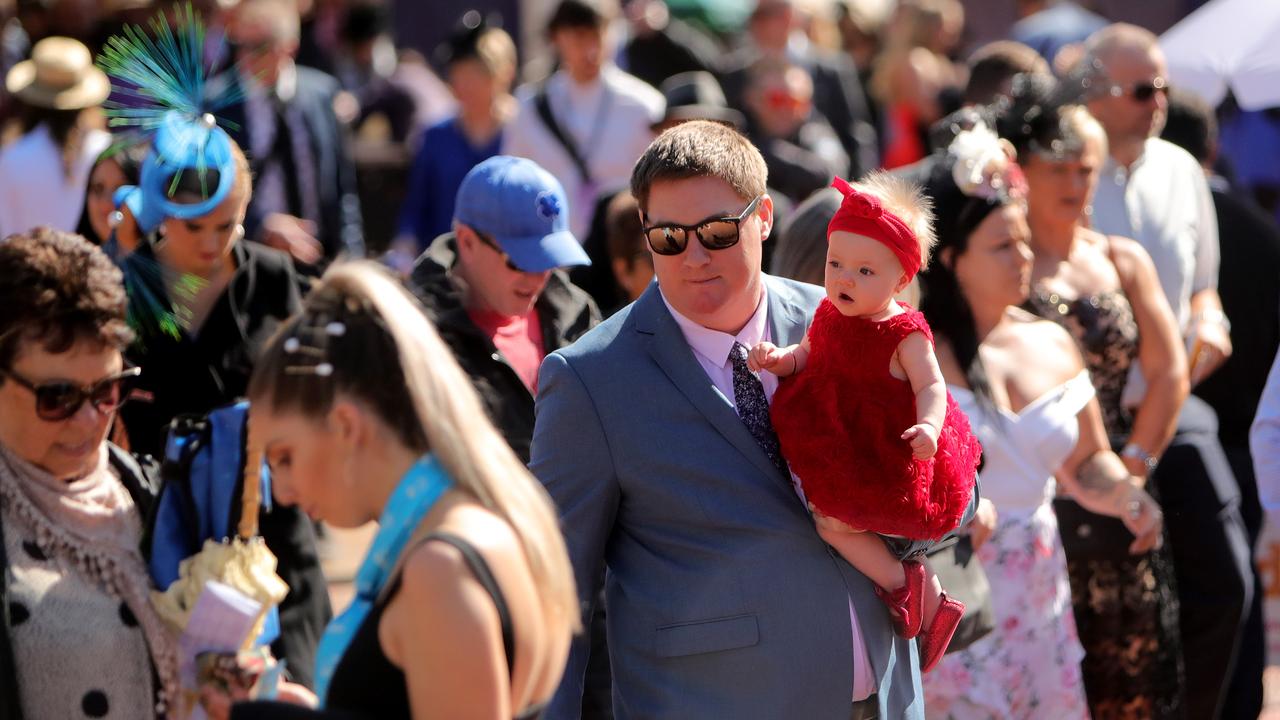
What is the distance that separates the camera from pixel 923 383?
3.50m

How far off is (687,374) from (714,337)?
0.11 m

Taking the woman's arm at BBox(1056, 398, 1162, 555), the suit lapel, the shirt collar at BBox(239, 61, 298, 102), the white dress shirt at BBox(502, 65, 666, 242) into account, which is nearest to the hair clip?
the suit lapel

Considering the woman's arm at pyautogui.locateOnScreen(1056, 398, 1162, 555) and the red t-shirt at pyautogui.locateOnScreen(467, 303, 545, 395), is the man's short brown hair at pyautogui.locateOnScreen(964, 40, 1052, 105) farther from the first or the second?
the red t-shirt at pyautogui.locateOnScreen(467, 303, 545, 395)

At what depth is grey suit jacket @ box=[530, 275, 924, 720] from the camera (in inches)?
139

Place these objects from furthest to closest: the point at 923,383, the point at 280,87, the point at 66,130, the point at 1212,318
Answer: the point at 280,87 → the point at 66,130 → the point at 1212,318 → the point at 923,383

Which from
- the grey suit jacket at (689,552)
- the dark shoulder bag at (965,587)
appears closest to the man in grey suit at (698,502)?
the grey suit jacket at (689,552)

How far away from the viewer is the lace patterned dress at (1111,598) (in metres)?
5.45

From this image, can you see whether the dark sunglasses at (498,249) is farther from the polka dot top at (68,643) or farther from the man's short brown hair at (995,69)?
the man's short brown hair at (995,69)

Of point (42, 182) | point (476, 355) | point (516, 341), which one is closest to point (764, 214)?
point (476, 355)

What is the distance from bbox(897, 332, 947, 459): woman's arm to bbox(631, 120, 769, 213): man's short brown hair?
480 millimetres

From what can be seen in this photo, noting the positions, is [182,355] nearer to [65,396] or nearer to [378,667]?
[65,396]

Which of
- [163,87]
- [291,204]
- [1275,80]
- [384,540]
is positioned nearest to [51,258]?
[163,87]

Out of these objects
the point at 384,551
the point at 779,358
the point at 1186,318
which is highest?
the point at 384,551

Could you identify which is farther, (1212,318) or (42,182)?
(42,182)
